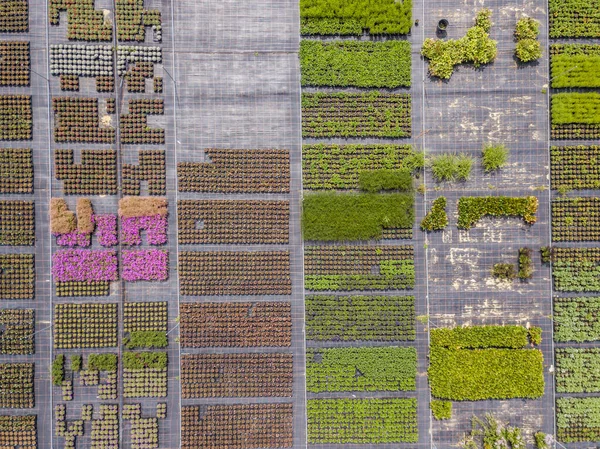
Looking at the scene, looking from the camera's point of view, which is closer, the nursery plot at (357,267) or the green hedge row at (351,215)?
the green hedge row at (351,215)

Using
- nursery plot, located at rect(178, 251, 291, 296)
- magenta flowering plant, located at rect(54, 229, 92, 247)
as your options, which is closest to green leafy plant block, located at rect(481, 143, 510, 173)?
nursery plot, located at rect(178, 251, 291, 296)

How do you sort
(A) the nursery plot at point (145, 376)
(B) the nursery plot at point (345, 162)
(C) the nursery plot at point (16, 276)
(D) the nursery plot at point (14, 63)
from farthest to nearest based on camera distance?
(B) the nursery plot at point (345, 162), (A) the nursery plot at point (145, 376), (C) the nursery plot at point (16, 276), (D) the nursery plot at point (14, 63)

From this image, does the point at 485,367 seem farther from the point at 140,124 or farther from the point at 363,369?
the point at 140,124

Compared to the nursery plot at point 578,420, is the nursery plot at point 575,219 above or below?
above

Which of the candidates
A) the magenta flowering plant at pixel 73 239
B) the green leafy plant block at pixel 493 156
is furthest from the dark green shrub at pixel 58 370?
the green leafy plant block at pixel 493 156

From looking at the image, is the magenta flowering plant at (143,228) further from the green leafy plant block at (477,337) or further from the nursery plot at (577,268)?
the nursery plot at (577,268)

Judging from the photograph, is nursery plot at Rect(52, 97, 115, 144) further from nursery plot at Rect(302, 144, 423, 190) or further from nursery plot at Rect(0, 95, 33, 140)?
nursery plot at Rect(302, 144, 423, 190)
